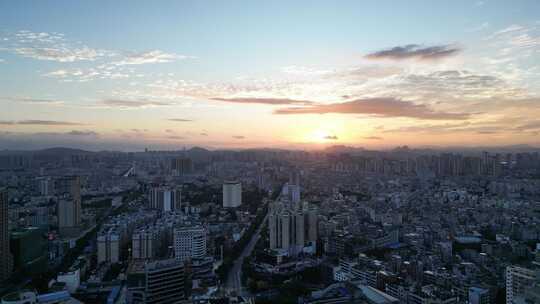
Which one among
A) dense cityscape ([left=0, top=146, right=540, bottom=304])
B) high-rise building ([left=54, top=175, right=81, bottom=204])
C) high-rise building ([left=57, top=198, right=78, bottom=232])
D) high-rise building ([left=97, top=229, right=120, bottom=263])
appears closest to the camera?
dense cityscape ([left=0, top=146, right=540, bottom=304])

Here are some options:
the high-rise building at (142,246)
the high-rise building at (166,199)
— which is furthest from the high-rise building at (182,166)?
the high-rise building at (142,246)

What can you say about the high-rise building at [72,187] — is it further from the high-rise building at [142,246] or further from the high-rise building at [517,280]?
the high-rise building at [517,280]

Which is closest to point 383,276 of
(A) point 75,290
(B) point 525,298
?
(B) point 525,298

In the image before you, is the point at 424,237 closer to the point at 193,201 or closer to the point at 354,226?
the point at 354,226

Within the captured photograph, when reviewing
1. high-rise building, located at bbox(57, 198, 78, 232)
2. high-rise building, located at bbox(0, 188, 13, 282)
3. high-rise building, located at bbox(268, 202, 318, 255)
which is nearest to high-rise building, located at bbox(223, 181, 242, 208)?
high-rise building, located at bbox(57, 198, 78, 232)

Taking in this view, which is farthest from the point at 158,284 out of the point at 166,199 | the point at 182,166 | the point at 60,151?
the point at 60,151

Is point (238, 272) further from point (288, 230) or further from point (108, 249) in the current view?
point (108, 249)

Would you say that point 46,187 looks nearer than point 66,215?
No

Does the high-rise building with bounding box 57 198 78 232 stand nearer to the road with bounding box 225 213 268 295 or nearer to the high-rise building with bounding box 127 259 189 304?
the road with bounding box 225 213 268 295
